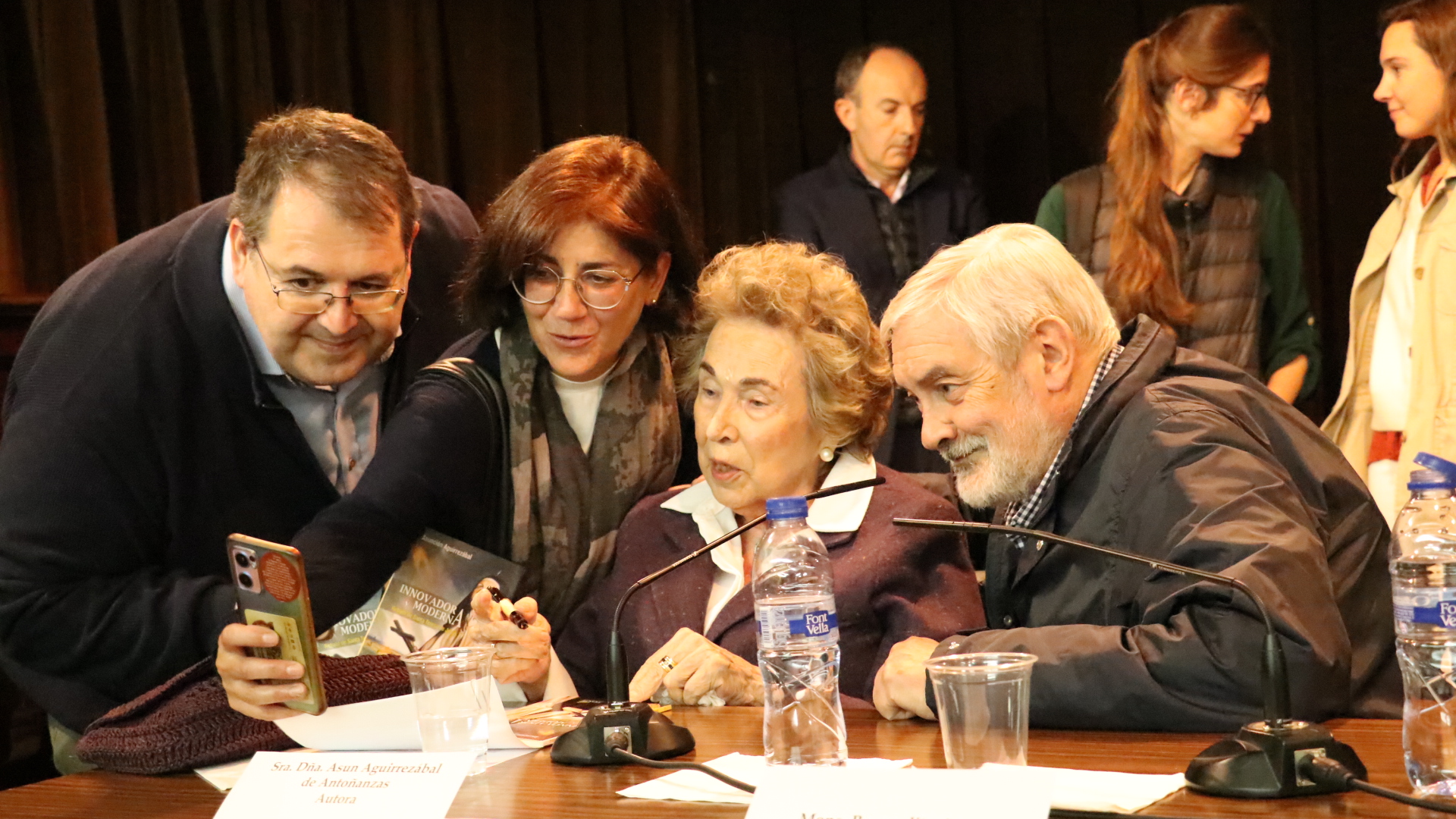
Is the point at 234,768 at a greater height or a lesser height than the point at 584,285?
lesser

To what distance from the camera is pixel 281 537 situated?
109 inches

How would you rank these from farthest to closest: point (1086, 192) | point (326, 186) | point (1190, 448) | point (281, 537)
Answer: point (1086, 192) → point (281, 537) → point (326, 186) → point (1190, 448)

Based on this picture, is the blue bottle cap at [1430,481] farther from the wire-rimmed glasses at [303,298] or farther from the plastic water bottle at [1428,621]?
the wire-rimmed glasses at [303,298]

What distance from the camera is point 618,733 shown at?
6.09ft

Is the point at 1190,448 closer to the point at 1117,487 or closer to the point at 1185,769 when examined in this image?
the point at 1117,487

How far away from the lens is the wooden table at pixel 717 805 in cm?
147

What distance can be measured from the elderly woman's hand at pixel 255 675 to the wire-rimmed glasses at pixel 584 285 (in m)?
0.91

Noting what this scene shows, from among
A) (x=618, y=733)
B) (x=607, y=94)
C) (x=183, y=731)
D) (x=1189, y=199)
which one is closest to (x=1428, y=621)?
(x=618, y=733)

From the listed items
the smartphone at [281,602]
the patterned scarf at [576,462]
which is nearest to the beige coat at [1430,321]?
the patterned scarf at [576,462]

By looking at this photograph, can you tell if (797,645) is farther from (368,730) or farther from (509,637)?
(509,637)

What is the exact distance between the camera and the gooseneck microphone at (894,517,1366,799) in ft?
4.84

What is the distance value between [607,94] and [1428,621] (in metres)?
4.34

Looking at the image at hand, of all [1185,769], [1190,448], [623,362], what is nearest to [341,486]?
[623,362]

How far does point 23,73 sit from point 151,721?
7.75 ft
